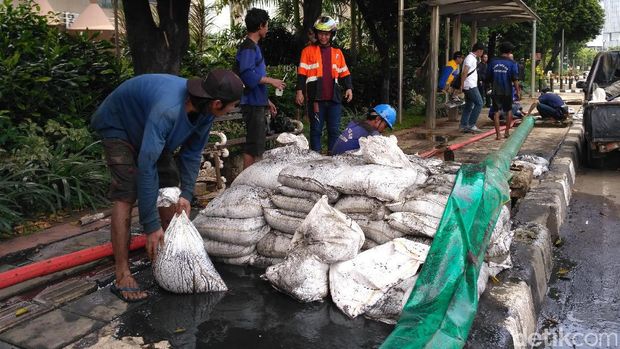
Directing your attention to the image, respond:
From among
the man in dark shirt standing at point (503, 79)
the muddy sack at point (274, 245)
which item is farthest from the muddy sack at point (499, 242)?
the man in dark shirt standing at point (503, 79)

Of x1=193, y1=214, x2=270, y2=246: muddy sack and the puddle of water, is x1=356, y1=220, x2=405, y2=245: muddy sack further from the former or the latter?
the puddle of water

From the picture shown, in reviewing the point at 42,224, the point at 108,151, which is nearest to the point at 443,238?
the point at 108,151

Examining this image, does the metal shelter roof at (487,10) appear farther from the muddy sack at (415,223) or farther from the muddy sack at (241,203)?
the muddy sack at (415,223)

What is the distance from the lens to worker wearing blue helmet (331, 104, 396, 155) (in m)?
4.46

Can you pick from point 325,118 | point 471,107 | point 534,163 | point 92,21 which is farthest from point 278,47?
point 534,163

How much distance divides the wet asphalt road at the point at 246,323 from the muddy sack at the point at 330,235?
264mm

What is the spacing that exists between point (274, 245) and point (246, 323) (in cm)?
74

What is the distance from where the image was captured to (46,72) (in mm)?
5555

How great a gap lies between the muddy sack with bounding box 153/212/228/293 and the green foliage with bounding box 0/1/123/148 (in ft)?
8.99

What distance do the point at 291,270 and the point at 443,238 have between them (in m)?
0.84

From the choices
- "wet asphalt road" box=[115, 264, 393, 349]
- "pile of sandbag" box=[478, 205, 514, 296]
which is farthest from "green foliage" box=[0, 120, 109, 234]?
"pile of sandbag" box=[478, 205, 514, 296]

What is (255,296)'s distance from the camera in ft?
9.93

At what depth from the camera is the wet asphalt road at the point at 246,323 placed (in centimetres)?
253

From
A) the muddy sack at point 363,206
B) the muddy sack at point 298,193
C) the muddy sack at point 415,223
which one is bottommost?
the muddy sack at point 415,223
